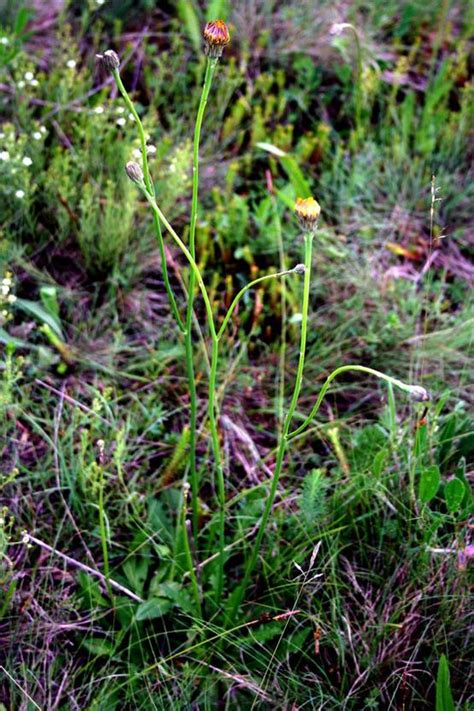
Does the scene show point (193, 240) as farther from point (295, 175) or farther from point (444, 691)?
point (295, 175)

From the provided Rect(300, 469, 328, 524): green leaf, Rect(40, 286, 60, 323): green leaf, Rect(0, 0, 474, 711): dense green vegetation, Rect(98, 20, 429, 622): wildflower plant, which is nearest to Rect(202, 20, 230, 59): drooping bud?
Rect(98, 20, 429, 622): wildflower plant

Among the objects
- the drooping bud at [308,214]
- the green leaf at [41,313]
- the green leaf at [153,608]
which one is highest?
the drooping bud at [308,214]

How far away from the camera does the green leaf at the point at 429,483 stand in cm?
133

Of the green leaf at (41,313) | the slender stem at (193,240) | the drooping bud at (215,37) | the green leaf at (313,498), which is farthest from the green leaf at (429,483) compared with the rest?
the green leaf at (41,313)

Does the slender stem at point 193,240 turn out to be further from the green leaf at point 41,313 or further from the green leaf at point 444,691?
the green leaf at point 41,313

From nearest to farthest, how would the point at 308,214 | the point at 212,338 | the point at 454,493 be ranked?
1. the point at 308,214
2. the point at 454,493
3. the point at 212,338

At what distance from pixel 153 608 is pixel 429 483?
2.00 feet

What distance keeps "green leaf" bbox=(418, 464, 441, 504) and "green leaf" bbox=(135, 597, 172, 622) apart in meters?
0.56

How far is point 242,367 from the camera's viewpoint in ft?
6.27

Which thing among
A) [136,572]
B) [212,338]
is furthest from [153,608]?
[212,338]

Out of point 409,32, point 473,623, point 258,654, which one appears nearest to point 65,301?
point 258,654

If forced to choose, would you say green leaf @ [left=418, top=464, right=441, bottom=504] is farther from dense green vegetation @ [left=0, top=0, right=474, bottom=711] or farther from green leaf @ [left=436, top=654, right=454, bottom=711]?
green leaf @ [left=436, top=654, right=454, bottom=711]

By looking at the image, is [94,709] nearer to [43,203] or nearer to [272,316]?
[272,316]

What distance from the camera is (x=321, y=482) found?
1.45 m
